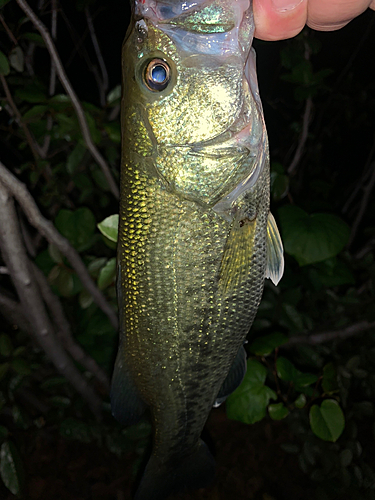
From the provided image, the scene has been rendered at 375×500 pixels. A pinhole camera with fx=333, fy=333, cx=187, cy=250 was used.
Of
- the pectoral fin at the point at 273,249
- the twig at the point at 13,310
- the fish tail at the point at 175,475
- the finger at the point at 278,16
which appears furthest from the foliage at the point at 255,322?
the finger at the point at 278,16

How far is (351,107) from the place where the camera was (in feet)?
10.3

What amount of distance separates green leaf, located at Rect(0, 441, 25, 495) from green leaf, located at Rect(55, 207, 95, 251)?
1.00 meters

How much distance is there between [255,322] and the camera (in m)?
1.88

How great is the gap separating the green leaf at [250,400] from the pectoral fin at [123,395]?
54 centimetres

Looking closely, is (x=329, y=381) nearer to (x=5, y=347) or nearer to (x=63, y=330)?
(x=63, y=330)

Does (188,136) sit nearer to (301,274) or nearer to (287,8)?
(287,8)

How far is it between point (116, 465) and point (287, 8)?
2.34 metres

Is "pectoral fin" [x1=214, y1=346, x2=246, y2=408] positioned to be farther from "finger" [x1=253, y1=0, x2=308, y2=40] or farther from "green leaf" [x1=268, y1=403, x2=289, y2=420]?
"finger" [x1=253, y1=0, x2=308, y2=40]

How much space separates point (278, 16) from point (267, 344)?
1230mm

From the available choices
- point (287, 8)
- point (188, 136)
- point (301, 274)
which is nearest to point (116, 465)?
point (301, 274)

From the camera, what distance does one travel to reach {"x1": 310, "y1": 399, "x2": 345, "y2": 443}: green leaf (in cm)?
142

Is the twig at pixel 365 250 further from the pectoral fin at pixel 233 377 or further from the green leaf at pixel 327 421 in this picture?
the pectoral fin at pixel 233 377

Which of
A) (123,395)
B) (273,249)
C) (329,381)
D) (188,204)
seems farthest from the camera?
(329,381)

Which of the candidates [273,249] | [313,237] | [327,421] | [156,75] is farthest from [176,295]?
[327,421]
